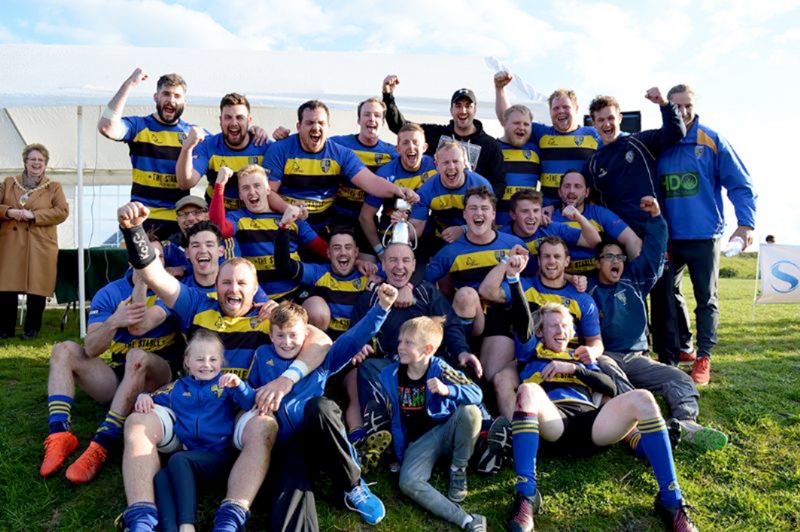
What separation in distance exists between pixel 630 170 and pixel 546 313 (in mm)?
1931

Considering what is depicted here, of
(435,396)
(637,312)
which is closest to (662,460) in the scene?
(435,396)

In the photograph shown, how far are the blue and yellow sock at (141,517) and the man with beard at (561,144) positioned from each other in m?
3.80

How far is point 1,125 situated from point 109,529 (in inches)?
358

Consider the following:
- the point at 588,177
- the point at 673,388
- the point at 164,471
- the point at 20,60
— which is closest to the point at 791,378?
the point at 673,388

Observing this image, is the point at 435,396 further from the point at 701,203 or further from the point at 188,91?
the point at 188,91

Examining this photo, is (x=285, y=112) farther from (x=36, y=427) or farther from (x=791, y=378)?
(x=791, y=378)

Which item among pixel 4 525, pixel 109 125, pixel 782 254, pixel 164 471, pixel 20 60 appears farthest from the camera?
pixel 782 254

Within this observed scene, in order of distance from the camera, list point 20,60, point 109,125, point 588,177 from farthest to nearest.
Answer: point 20,60 < point 588,177 < point 109,125

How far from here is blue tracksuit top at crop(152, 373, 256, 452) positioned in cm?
306

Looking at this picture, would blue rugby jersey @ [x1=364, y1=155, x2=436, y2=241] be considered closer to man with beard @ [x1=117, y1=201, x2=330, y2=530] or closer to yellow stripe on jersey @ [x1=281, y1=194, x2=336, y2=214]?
yellow stripe on jersey @ [x1=281, y1=194, x2=336, y2=214]

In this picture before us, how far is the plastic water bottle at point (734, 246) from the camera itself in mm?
4461

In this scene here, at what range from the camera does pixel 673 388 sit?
393 cm

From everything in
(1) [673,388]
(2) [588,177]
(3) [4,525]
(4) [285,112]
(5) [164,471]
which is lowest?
(3) [4,525]

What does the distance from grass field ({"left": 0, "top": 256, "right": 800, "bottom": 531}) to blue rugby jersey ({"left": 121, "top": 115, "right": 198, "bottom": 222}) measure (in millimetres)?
1718
